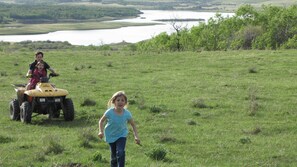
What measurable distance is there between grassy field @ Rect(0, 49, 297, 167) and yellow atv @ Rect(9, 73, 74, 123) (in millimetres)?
320

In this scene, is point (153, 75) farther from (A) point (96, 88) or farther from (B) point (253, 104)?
(B) point (253, 104)

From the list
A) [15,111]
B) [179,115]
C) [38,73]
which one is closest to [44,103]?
[38,73]

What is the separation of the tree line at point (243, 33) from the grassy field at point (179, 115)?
22.2 meters

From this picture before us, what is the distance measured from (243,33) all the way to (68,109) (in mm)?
42555

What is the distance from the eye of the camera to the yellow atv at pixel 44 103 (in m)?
14.7

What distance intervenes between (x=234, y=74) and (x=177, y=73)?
3052 millimetres

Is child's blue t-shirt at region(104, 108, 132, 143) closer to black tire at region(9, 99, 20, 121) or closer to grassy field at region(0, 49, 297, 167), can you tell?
grassy field at region(0, 49, 297, 167)

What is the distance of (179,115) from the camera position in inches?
634

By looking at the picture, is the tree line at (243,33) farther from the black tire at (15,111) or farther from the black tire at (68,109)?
the black tire at (68,109)

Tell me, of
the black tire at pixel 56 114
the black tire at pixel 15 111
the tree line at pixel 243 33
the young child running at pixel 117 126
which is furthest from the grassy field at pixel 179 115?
the tree line at pixel 243 33

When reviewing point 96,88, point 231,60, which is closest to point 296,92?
point 96,88

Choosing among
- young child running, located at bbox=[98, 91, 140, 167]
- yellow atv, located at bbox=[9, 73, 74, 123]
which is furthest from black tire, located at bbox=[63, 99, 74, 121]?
young child running, located at bbox=[98, 91, 140, 167]

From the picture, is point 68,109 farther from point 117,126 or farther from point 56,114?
point 117,126

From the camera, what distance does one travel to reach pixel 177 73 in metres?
27.0
